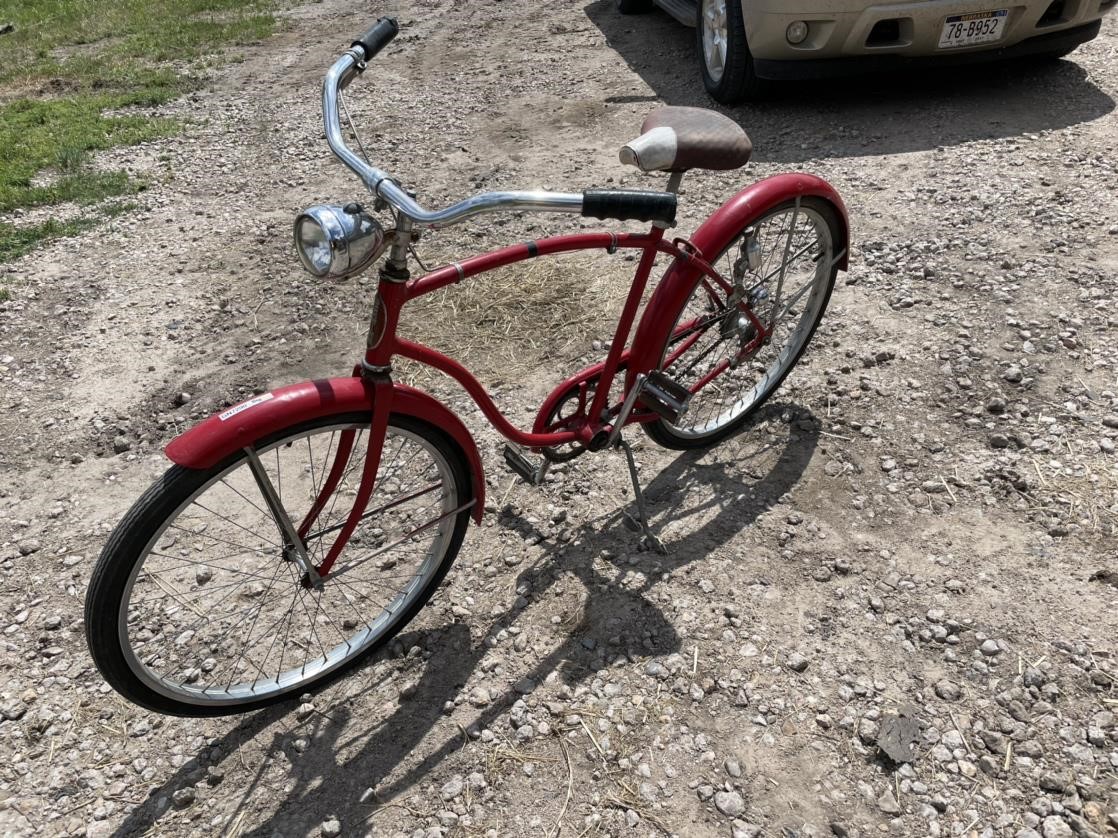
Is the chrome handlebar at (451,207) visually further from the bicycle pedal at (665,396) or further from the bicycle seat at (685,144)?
the bicycle pedal at (665,396)

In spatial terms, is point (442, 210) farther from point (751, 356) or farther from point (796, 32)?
point (796, 32)

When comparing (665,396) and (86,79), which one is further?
(86,79)

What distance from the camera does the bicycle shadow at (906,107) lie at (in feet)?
18.2

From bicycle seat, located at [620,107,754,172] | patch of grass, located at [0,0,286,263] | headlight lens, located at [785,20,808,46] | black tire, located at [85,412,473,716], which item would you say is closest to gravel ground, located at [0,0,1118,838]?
black tire, located at [85,412,473,716]

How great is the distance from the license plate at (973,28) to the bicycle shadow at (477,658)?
3283 mm

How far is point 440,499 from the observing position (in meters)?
2.75

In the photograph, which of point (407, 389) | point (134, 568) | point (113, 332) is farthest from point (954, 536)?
point (113, 332)

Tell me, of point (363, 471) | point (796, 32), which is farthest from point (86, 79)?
point (363, 471)

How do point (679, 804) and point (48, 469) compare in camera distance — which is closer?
point (679, 804)

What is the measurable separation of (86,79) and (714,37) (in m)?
5.85

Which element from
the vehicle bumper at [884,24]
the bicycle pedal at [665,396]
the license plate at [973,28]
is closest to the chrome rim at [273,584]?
the bicycle pedal at [665,396]

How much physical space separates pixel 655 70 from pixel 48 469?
5.61 m

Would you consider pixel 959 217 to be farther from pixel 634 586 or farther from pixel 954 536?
pixel 634 586

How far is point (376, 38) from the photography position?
2488 mm
